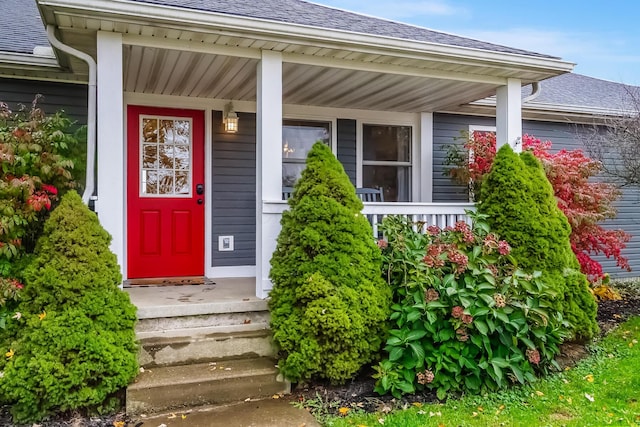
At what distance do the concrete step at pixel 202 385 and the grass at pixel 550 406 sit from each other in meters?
0.59

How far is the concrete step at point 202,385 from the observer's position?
336cm

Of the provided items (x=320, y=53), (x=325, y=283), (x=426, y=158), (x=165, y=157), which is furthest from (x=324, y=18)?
(x=325, y=283)

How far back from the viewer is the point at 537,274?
12.9 ft

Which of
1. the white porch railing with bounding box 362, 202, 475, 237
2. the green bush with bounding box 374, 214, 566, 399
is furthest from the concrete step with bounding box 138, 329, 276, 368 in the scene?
the white porch railing with bounding box 362, 202, 475, 237

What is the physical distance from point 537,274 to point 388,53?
7.62ft

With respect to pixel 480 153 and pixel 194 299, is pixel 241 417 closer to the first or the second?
pixel 194 299

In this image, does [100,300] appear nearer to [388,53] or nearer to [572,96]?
[388,53]

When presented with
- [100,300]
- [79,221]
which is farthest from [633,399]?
[79,221]

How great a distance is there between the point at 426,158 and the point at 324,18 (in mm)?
2544

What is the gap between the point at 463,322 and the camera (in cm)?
359

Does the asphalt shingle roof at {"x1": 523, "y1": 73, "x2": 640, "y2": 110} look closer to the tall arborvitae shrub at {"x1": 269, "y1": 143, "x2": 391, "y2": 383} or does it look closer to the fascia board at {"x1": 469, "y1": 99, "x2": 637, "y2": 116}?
the fascia board at {"x1": 469, "y1": 99, "x2": 637, "y2": 116}

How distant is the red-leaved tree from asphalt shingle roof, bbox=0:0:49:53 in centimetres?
508

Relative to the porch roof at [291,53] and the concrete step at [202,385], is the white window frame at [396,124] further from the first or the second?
the concrete step at [202,385]

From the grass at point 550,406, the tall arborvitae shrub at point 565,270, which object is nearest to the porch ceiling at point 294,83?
the tall arborvitae shrub at point 565,270
